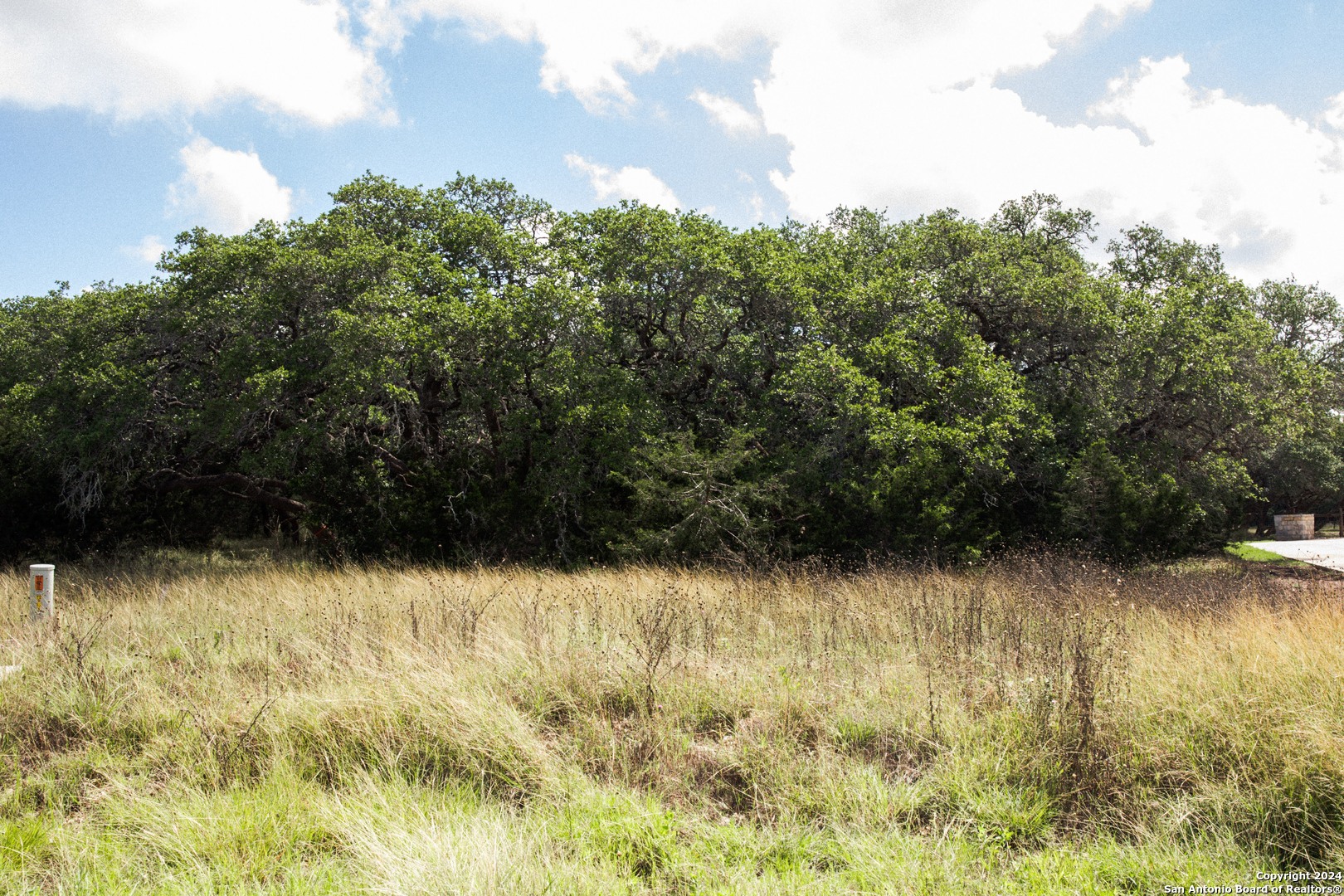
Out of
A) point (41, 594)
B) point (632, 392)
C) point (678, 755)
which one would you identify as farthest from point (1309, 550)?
point (41, 594)

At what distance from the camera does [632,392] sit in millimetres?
13656

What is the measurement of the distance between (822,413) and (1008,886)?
35.4 ft

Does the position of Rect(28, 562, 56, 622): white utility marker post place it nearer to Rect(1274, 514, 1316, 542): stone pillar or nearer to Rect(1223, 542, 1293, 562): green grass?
Rect(1223, 542, 1293, 562): green grass

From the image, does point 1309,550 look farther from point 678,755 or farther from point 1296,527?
point 678,755

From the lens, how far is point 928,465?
1246 cm

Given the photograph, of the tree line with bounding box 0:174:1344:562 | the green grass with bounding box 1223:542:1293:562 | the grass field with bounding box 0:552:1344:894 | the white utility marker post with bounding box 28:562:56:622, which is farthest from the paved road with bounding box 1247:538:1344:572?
the white utility marker post with bounding box 28:562:56:622

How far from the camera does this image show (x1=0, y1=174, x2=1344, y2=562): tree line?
12.8 m

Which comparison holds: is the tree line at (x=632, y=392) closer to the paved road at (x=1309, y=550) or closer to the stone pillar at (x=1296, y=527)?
the paved road at (x=1309, y=550)

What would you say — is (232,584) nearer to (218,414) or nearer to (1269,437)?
(218,414)

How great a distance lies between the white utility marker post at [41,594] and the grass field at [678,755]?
23cm

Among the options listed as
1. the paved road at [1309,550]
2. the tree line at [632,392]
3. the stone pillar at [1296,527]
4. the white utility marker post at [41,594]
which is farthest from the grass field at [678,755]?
the stone pillar at [1296,527]

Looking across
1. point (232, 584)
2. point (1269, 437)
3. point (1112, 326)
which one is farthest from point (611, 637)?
point (1269, 437)

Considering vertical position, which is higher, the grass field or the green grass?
the grass field

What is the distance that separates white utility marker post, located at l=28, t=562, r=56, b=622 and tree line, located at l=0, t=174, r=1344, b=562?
4804 mm
